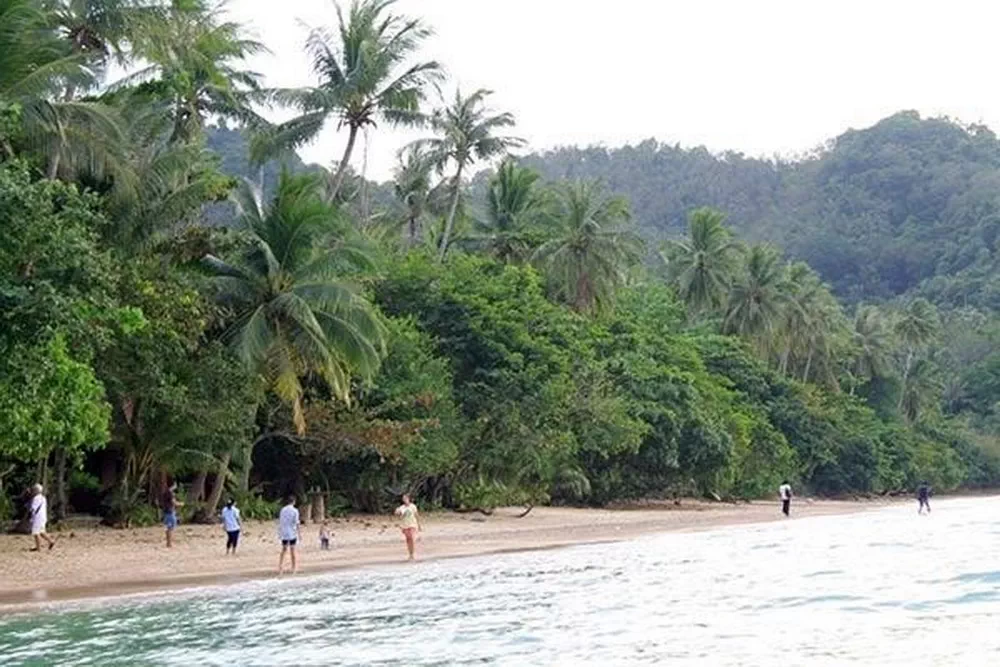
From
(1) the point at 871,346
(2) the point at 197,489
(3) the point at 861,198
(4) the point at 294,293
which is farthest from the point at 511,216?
(3) the point at 861,198

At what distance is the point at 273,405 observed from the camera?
33.2m

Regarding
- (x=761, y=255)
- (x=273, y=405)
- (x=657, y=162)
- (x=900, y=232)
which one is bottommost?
(x=273, y=405)

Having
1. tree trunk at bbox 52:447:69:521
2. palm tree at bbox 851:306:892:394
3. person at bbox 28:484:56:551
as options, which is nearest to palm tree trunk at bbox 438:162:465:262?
tree trunk at bbox 52:447:69:521

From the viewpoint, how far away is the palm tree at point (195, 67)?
90.4ft

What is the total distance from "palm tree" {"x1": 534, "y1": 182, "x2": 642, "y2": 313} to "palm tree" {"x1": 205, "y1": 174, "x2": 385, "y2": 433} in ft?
69.8

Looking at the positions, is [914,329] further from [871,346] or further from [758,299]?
[758,299]

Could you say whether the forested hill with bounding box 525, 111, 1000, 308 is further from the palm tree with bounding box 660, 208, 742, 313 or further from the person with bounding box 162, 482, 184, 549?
the person with bounding box 162, 482, 184, 549

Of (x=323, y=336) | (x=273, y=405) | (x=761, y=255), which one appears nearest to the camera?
(x=323, y=336)

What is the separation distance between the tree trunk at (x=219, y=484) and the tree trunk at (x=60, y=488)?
11.5ft

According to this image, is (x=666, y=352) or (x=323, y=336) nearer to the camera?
(x=323, y=336)

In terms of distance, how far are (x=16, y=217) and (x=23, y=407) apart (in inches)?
115

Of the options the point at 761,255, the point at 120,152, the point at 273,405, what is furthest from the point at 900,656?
the point at 761,255

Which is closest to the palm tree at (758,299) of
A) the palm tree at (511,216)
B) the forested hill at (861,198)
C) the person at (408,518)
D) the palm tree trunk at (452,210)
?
the palm tree at (511,216)

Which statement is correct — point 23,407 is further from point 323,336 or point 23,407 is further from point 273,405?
point 273,405
